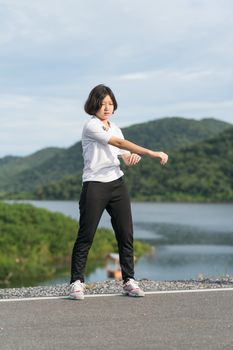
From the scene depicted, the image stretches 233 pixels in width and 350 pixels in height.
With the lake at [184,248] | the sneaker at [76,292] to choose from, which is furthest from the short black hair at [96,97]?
the lake at [184,248]

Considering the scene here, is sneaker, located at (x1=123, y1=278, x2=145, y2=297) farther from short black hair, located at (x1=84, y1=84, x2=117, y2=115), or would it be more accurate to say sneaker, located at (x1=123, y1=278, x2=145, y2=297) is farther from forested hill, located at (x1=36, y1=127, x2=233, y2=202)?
forested hill, located at (x1=36, y1=127, x2=233, y2=202)

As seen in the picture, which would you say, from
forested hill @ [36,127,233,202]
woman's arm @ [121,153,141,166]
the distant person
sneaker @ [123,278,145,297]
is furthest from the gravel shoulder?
forested hill @ [36,127,233,202]

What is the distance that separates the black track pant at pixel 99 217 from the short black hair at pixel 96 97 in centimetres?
73

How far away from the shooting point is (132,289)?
259 inches

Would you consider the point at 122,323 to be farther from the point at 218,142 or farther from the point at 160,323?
the point at 218,142

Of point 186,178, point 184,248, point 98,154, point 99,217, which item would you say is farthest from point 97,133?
point 186,178

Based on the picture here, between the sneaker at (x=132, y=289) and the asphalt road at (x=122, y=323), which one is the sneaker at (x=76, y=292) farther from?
the sneaker at (x=132, y=289)

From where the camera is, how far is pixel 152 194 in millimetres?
164125

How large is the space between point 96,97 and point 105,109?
0.48 ft

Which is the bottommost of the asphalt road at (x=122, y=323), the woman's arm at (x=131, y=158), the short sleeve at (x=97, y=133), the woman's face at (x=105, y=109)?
the asphalt road at (x=122, y=323)

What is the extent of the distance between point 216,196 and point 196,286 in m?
142

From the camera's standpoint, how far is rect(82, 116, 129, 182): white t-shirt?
21.1 ft

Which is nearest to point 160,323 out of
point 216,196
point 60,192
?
point 216,196

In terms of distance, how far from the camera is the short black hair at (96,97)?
21.5 feet
